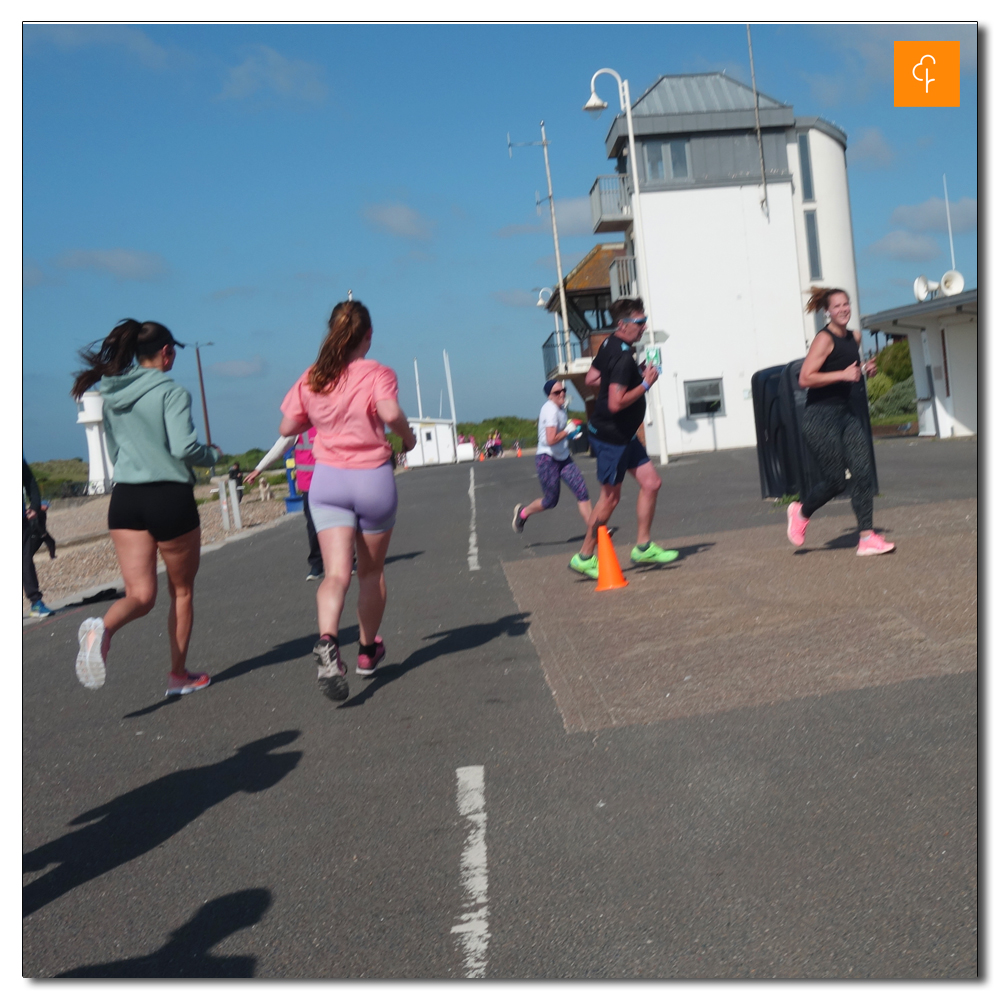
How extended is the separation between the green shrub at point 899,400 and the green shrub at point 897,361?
45 cm

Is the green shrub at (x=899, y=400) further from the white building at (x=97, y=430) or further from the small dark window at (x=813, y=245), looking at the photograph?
the white building at (x=97, y=430)

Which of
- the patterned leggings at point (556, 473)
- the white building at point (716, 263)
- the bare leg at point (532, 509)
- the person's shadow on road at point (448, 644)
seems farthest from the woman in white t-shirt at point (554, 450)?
the white building at point (716, 263)

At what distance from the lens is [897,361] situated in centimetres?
3017

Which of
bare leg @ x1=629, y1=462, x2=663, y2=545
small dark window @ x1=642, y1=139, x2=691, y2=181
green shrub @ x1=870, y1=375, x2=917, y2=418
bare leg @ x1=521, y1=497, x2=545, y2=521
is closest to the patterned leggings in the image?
bare leg @ x1=521, y1=497, x2=545, y2=521

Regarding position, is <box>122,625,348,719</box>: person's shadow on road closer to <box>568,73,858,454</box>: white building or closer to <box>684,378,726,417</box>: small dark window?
<box>568,73,858,454</box>: white building

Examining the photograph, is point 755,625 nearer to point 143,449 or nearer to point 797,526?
point 797,526

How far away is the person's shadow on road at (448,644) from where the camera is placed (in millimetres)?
5809

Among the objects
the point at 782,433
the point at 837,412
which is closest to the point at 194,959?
the point at 837,412

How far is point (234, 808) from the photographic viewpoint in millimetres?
4012

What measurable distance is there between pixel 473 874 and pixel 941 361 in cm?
2168

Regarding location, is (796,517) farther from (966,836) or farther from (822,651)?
(966,836)

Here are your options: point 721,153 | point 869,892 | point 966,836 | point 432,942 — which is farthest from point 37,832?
point 721,153

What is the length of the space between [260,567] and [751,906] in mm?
10785

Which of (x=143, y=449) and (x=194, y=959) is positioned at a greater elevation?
(x=143, y=449)
